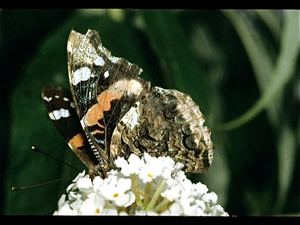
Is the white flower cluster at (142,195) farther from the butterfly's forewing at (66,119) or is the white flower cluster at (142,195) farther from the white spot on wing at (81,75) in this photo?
the white spot on wing at (81,75)

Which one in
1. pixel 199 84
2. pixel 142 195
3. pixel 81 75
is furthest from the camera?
pixel 199 84

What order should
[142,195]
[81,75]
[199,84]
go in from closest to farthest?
[142,195], [81,75], [199,84]

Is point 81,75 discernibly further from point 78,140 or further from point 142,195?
point 142,195

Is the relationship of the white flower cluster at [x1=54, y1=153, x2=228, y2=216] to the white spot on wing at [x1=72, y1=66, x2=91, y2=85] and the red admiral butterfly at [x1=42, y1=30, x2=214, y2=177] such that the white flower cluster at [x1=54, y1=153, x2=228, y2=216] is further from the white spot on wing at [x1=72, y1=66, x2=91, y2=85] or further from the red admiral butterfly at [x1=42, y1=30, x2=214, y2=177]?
the white spot on wing at [x1=72, y1=66, x2=91, y2=85]

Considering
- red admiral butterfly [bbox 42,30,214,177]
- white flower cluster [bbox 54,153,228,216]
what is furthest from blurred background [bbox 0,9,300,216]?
white flower cluster [bbox 54,153,228,216]

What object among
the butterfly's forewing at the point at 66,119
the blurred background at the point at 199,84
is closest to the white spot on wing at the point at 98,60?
the butterfly's forewing at the point at 66,119

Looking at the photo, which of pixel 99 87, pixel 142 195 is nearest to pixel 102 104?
pixel 99 87
